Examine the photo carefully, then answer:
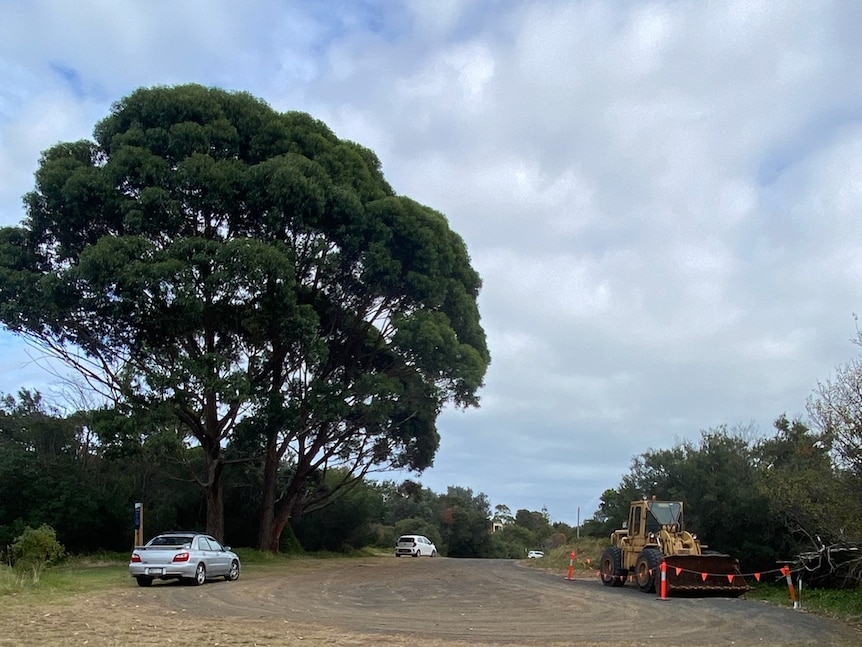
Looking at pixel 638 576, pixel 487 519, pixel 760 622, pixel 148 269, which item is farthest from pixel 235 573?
pixel 487 519

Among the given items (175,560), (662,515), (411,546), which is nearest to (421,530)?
(411,546)

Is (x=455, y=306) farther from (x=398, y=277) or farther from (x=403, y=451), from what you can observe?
(x=403, y=451)

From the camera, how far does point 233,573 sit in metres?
22.7

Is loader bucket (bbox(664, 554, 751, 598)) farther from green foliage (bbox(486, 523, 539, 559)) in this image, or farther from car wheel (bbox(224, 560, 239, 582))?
green foliage (bbox(486, 523, 539, 559))

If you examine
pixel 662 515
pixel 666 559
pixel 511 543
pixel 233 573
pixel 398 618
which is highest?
pixel 662 515

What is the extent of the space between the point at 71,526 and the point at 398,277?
16199 mm

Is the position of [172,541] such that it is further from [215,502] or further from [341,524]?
[341,524]

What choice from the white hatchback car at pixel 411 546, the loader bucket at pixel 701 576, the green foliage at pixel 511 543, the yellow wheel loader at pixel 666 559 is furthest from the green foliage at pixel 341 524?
the loader bucket at pixel 701 576

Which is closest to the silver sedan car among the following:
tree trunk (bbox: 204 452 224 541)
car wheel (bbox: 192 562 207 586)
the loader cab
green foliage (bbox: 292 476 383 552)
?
car wheel (bbox: 192 562 207 586)

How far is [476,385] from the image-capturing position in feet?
103

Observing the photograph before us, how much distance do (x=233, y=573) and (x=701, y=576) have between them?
1268cm

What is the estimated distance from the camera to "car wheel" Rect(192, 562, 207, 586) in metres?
20.0

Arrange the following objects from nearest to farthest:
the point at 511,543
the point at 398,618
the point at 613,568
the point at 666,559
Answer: the point at 398,618
the point at 666,559
the point at 613,568
the point at 511,543

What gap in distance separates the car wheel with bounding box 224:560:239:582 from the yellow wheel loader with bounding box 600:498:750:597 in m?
11.0
